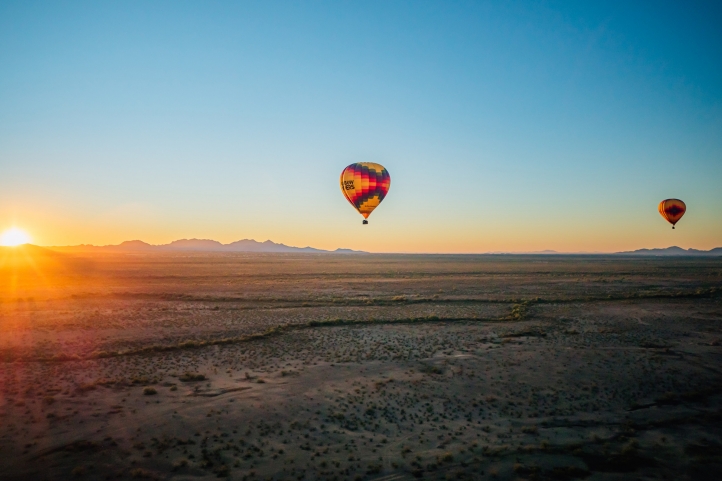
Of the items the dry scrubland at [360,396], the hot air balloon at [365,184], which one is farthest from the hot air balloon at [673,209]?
the hot air balloon at [365,184]

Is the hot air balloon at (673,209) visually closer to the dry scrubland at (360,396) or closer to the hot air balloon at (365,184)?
the dry scrubland at (360,396)

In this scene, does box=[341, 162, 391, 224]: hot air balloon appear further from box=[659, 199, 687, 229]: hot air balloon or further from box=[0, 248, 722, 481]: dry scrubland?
box=[659, 199, 687, 229]: hot air balloon

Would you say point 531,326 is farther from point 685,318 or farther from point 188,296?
point 188,296

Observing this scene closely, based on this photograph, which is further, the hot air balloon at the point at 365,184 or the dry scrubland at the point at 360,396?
the hot air balloon at the point at 365,184

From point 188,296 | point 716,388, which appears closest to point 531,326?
point 716,388

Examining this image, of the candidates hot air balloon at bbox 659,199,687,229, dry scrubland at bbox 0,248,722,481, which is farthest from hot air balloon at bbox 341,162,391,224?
hot air balloon at bbox 659,199,687,229

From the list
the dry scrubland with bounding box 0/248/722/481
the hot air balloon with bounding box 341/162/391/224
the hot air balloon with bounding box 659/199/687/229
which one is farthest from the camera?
the hot air balloon with bounding box 659/199/687/229
